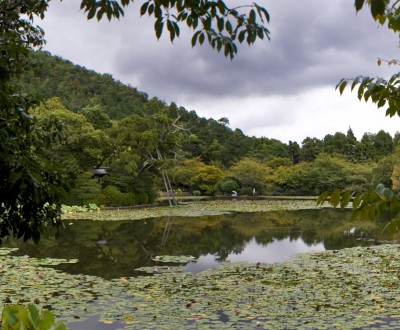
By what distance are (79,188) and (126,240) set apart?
397 inches

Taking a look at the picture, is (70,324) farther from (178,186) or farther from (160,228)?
(178,186)

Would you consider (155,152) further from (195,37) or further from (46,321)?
(46,321)

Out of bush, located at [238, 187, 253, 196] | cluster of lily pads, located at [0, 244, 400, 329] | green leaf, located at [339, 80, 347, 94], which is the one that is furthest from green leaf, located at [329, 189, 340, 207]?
bush, located at [238, 187, 253, 196]

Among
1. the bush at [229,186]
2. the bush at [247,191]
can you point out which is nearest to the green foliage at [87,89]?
the bush at [229,186]

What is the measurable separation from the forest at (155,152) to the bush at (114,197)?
0.16 ft

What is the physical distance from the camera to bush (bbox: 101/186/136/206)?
20.9 meters

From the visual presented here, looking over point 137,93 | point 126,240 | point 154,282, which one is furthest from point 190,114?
point 154,282

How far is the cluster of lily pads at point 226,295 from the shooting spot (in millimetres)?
4312

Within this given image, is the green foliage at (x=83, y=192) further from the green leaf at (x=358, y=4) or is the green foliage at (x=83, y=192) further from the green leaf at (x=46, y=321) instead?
the green leaf at (x=358, y=4)

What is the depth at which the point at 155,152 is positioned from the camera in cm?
2389

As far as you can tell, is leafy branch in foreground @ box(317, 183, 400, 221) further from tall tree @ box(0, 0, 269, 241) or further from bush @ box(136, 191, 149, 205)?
bush @ box(136, 191, 149, 205)

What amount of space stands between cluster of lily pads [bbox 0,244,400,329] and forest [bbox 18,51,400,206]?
1.50 m

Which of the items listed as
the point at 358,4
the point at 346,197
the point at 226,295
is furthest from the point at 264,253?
the point at 358,4

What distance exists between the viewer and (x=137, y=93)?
2197 inches
